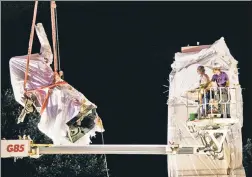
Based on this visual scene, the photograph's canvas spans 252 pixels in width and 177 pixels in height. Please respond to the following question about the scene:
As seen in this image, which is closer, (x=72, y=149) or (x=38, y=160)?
(x=72, y=149)

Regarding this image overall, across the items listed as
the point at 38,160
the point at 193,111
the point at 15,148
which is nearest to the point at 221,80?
the point at 193,111

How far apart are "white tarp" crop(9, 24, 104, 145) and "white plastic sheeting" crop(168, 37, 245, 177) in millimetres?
1057

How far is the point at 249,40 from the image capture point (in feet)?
11.1

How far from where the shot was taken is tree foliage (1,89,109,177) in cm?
351

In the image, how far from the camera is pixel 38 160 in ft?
11.9

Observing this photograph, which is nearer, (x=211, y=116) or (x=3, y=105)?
(x=211, y=116)

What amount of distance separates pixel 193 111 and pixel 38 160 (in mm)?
1326

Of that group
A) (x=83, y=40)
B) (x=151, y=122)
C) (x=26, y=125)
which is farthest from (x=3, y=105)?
(x=151, y=122)

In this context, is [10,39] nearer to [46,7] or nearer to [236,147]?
[46,7]

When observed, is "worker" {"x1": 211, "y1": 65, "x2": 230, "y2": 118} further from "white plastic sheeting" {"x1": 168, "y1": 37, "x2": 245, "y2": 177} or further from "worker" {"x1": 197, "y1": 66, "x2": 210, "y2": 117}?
"white plastic sheeting" {"x1": 168, "y1": 37, "x2": 245, "y2": 177}

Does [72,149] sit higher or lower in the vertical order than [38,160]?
higher

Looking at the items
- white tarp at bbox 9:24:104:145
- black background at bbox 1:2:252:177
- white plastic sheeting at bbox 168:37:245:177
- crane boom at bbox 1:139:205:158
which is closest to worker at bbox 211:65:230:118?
crane boom at bbox 1:139:205:158

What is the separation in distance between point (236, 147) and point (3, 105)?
71.7 inches

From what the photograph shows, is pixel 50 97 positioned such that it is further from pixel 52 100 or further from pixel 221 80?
pixel 221 80
